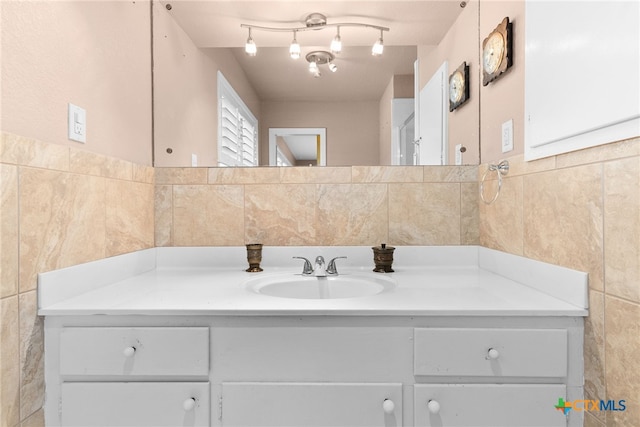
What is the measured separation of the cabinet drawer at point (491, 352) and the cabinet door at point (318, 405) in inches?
4.8

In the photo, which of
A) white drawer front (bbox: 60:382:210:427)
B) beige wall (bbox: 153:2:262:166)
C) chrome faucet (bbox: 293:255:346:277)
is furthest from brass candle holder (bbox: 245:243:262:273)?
white drawer front (bbox: 60:382:210:427)

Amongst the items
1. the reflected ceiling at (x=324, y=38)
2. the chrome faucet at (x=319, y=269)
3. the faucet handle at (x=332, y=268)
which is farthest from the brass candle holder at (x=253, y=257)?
the reflected ceiling at (x=324, y=38)

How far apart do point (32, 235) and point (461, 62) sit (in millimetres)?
1672

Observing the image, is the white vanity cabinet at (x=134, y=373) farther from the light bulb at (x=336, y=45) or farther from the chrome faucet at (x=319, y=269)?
the light bulb at (x=336, y=45)

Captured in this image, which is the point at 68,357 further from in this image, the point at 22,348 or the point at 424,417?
the point at 424,417

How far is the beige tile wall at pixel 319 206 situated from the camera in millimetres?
1524

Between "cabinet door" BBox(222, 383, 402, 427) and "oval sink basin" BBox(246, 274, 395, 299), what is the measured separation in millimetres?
413

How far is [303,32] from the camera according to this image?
5.02ft

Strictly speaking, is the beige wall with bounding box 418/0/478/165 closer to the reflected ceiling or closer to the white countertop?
the reflected ceiling

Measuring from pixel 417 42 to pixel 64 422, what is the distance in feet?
5.91

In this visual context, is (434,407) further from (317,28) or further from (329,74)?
(317,28)

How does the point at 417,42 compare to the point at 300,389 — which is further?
the point at 417,42

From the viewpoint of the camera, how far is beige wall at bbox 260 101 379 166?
155cm

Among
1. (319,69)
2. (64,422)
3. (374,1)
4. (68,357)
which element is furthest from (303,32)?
(64,422)
